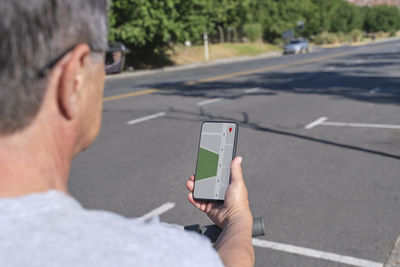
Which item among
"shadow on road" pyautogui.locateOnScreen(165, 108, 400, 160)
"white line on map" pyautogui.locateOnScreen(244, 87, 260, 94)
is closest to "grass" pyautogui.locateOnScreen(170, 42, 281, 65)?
"white line on map" pyautogui.locateOnScreen(244, 87, 260, 94)

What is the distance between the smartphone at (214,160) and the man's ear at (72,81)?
858 mm

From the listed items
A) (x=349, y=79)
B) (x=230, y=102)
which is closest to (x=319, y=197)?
(x=230, y=102)

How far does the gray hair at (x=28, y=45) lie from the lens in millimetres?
786

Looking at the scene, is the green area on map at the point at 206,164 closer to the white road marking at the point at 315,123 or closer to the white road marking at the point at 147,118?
the white road marking at the point at 315,123

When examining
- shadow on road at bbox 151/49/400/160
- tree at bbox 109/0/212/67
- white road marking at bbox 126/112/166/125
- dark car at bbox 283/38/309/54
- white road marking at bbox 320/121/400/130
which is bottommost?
dark car at bbox 283/38/309/54

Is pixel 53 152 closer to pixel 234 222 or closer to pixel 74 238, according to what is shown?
pixel 74 238

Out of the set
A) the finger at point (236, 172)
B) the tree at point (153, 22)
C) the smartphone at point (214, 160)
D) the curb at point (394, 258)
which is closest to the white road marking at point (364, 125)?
the curb at point (394, 258)

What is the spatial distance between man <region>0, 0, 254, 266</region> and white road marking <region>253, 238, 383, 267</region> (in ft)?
10.5

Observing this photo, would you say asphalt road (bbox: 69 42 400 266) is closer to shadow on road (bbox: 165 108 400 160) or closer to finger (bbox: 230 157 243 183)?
shadow on road (bbox: 165 108 400 160)

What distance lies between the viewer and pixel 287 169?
21.0 feet

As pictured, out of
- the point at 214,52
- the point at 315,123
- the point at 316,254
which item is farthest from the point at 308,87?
the point at 214,52

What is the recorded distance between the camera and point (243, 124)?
31.8 feet

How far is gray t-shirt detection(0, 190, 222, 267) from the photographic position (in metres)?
0.74

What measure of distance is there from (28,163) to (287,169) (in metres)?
5.77
